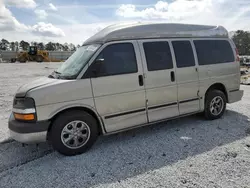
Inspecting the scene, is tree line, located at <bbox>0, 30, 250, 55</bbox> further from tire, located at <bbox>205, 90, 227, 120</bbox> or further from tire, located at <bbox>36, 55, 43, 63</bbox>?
tire, located at <bbox>205, 90, 227, 120</bbox>

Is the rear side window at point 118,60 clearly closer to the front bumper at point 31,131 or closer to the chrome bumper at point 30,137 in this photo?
the front bumper at point 31,131

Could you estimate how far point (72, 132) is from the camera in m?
3.60

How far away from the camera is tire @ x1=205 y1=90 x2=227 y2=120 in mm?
5000

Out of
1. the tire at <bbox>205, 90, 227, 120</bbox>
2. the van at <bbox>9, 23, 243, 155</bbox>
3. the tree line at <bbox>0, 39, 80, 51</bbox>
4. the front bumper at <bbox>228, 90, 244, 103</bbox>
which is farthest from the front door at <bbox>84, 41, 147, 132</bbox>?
the tree line at <bbox>0, 39, 80, 51</bbox>

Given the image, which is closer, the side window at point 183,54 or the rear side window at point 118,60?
the rear side window at point 118,60

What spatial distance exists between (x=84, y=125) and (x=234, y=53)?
4.18m

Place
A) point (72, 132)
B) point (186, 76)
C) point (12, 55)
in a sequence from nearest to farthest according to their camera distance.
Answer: point (72, 132), point (186, 76), point (12, 55)

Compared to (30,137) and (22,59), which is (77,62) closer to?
(30,137)

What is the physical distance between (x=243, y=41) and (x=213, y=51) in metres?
77.2

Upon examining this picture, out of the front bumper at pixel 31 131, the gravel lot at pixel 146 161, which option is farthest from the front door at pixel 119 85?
the front bumper at pixel 31 131

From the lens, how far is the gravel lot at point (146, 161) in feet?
9.32

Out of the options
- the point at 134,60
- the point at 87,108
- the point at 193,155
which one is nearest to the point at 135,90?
the point at 134,60

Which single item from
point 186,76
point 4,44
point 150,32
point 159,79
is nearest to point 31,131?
Answer: point 159,79

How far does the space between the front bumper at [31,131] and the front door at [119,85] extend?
3.12 ft
